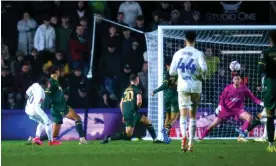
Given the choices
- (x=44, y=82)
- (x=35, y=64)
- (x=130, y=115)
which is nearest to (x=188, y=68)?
(x=130, y=115)

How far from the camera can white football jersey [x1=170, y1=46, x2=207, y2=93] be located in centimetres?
1590

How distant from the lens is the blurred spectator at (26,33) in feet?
78.6

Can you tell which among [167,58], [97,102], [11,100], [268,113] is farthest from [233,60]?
[268,113]

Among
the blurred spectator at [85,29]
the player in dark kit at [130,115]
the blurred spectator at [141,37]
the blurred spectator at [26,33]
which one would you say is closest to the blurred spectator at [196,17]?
the blurred spectator at [141,37]

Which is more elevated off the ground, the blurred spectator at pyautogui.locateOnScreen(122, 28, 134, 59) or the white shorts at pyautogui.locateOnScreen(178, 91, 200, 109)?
the blurred spectator at pyautogui.locateOnScreen(122, 28, 134, 59)

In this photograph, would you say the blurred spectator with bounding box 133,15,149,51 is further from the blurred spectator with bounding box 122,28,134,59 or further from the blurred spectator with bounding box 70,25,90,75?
the blurred spectator with bounding box 70,25,90,75

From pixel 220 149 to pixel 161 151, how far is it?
1158 mm

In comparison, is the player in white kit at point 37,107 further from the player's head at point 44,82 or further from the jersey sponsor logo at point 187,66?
the jersey sponsor logo at point 187,66

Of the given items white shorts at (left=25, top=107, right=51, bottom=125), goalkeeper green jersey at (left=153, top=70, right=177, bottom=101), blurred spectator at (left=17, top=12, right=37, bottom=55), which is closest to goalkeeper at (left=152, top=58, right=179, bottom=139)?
goalkeeper green jersey at (left=153, top=70, right=177, bottom=101)

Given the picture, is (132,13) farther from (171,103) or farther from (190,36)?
(190,36)

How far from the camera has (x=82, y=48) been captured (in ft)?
77.3

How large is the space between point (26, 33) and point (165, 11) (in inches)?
142

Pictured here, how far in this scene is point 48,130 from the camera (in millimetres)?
19422

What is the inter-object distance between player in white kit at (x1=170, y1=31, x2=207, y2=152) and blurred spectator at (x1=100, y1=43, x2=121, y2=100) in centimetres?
722
